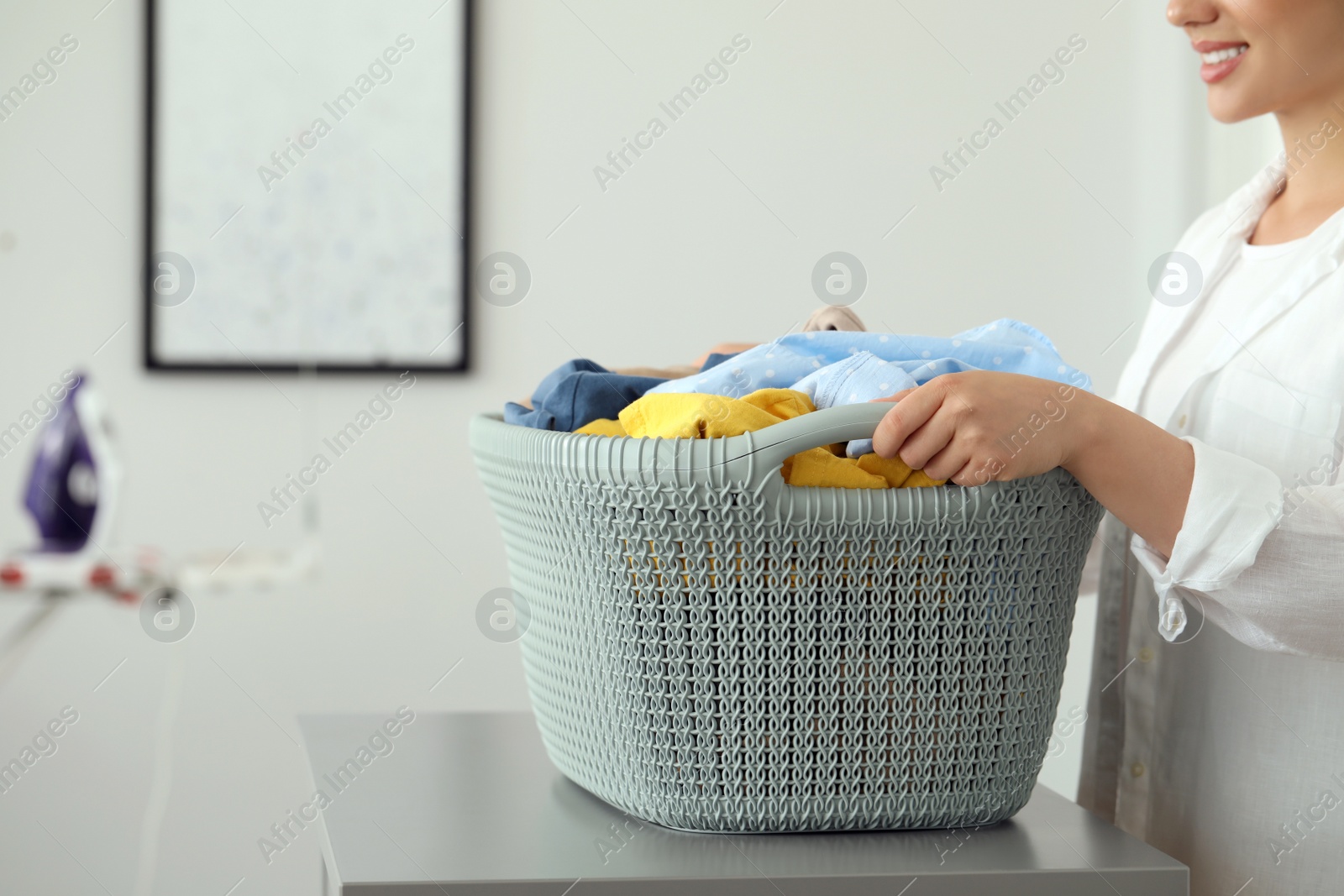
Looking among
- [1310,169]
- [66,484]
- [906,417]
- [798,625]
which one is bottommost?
[66,484]

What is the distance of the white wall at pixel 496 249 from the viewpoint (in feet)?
5.13

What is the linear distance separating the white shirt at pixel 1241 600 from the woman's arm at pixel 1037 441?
19 mm

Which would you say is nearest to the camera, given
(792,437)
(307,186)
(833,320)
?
(792,437)

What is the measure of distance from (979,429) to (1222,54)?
1.44ft

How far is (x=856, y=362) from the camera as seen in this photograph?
574 mm

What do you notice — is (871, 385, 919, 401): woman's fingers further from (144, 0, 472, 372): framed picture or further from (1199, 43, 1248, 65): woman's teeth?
(144, 0, 472, 372): framed picture

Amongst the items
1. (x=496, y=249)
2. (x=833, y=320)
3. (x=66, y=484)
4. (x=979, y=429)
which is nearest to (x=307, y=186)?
(x=496, y=249)

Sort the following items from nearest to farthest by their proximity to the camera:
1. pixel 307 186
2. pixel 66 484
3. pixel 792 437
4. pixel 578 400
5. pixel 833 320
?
pixel 792 437
pixel 578 400
pixel 833 320
pixel 66 484
pixel 307 186

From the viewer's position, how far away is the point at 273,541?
1616 millimetres

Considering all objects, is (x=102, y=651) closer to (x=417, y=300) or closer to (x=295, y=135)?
(x=417, y=300)

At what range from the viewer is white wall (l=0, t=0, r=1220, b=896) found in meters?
1.56

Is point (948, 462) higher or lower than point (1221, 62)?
lower

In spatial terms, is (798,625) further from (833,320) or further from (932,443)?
(833,320)

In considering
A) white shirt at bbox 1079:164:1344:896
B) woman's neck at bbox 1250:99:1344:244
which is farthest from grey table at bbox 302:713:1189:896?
woman's neck at bbox 1250:99:1344:244
